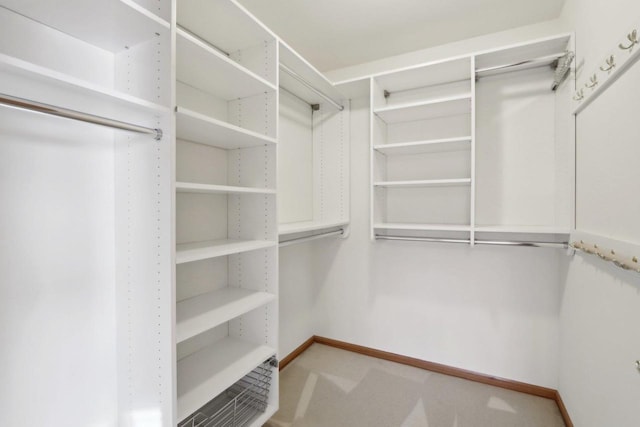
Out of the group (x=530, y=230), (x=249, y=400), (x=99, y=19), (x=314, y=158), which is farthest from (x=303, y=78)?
(x=249, y=400)

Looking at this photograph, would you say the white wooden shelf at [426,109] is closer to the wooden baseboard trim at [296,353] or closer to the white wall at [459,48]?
the white wall at [459,48]

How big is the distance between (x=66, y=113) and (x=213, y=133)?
631 mm

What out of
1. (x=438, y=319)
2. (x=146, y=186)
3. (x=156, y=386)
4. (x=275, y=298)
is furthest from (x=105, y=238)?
(x=438, y=319)

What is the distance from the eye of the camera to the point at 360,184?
2775 mm

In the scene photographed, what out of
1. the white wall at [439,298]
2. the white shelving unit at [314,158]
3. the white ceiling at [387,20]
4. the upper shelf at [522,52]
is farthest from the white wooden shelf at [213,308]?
the upper shelf at [522,52]

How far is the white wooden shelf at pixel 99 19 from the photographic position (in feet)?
3.20

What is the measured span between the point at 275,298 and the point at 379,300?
4.32 ft

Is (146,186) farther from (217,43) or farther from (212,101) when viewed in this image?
(217,43)

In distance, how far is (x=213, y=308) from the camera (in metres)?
1.50

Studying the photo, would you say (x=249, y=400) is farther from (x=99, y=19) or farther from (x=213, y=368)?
(x=99, y=19)

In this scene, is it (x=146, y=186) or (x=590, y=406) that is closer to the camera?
(x=146, y=186)

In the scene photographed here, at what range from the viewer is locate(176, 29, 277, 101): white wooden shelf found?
1252 millimetres

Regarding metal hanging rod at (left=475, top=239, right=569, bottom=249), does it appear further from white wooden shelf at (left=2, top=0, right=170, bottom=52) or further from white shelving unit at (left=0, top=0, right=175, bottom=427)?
white wooden shelf at (left=2, top=0, right=170, bottom=52)

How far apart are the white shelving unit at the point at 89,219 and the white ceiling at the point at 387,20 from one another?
3.62 feet
